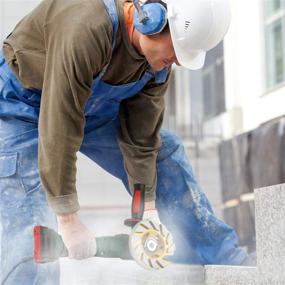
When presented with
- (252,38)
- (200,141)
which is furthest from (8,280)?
(200,141)

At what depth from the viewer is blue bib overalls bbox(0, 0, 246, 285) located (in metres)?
2.85

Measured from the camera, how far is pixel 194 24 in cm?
269

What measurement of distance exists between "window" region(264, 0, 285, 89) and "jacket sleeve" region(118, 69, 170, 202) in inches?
321

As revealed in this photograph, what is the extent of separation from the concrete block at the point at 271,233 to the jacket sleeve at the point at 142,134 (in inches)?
24.3

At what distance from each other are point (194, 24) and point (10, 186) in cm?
92

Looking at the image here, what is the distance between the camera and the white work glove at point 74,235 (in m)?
2.65

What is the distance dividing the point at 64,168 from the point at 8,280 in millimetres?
527

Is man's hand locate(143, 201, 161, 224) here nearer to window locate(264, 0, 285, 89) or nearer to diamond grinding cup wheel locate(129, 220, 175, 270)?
diamond grinding cup wheel locate(129, 220, 175, 270)

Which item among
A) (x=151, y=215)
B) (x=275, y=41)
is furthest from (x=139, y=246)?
(x=275, y=41)

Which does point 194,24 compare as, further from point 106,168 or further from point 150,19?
point 106,168

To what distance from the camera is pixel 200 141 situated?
14.3 m

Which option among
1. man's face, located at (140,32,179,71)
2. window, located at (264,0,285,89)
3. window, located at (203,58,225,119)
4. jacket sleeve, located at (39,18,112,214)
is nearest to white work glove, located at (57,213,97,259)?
jacket sleeve, located at (39,18,112,214)

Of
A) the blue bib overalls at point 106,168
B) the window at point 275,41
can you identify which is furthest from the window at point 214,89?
the blue bib overalls at point 106,168

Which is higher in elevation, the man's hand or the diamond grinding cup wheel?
the man's hand
